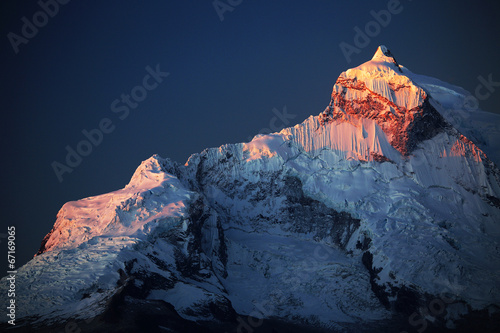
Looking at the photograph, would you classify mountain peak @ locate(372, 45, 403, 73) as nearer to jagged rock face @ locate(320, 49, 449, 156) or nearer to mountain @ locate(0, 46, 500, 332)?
mountain @ locate(0, 46, 500, 332)

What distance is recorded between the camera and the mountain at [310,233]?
3366 inches

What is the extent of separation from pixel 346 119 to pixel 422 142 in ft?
72.1

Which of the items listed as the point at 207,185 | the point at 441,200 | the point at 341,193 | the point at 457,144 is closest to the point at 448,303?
the point at 441,200

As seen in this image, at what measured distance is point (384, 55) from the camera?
479 ft

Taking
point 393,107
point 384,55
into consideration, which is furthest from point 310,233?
point 384,55

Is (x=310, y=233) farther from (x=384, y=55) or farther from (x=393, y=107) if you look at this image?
(x=384, y=55)

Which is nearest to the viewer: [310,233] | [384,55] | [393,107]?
[310,233]

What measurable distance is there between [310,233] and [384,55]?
2478 inches

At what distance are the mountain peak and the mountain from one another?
68cm

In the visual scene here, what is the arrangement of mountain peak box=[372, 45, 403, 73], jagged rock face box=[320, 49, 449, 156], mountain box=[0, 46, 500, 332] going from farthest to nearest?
1. mountain peak box=[372, 45, 403, 73]
2. jagged rock face box=[320, 49, 449, 156]
3. mountain box=[0, 46, 500, 332]

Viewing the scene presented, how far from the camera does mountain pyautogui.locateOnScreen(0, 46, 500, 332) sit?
8550 cm

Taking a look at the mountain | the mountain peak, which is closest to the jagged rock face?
the mountain

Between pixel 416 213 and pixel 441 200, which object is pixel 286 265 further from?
pixel 441 200

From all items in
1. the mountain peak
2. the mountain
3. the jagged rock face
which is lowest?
the mountain
